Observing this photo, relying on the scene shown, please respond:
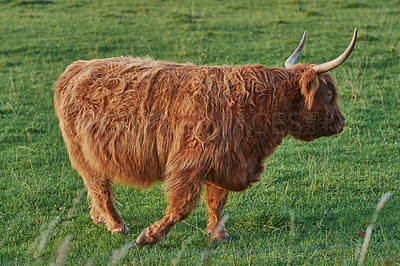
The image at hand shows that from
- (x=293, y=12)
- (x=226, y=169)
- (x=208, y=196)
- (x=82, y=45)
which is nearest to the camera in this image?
(x=226, y=169)

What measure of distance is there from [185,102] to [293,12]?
11424mm

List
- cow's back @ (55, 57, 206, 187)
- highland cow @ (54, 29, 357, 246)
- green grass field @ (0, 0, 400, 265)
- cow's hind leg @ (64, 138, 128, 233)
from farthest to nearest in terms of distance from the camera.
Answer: cow's hind leg @ (64, 138, 128, 233) → green grass field @ (0, 0, 400, 265) → cow's back @ (55, 57, 206, 187) → highland cow @ (54, 29, 357, 246)

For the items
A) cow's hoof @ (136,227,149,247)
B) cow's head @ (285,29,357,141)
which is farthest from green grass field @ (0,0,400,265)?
cow's head @ (285,29,357,141)

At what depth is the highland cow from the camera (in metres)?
4.36

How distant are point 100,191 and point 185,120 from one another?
1.25m

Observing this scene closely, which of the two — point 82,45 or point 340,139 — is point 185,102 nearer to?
point 340,139

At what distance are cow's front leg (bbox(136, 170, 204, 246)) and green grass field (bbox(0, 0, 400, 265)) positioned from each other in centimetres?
13

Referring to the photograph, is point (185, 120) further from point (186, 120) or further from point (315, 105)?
point (315, 105)

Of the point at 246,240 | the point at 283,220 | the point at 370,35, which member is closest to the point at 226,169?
the point at 246,240

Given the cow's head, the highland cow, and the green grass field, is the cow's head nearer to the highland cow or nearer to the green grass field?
the highland cow

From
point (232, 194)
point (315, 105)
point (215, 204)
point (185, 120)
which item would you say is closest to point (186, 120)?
point (185, 120)

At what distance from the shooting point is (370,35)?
12375 millimetres

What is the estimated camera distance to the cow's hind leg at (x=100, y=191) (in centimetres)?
492

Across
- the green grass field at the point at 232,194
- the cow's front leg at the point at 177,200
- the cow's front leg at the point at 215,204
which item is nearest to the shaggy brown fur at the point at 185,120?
the cow's front leg at the point at 177,200
